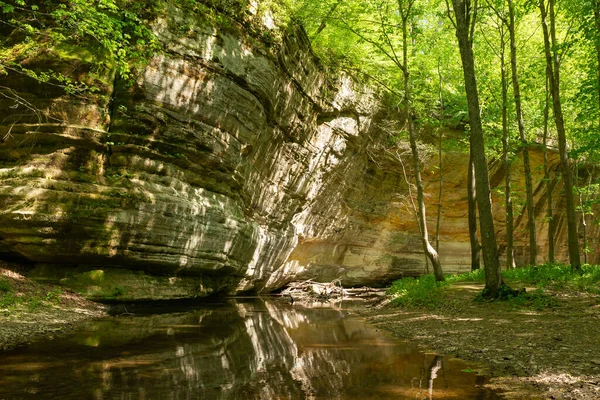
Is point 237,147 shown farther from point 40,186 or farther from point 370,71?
point 370,71

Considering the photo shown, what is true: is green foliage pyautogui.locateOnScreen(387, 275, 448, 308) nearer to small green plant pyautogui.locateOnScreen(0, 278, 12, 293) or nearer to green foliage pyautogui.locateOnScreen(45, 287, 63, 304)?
green foliage pyautogui.locateOnScreen(45, 287, 63, 304)

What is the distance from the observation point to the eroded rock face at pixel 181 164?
13523 mm

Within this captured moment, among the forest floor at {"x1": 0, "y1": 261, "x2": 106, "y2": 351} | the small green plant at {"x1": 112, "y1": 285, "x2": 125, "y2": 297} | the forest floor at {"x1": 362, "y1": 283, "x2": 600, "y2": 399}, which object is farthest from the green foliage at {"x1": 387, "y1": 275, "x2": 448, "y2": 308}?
the forest floor at {"x1": 0, "y1": 261, "x2": 106, "y2": 351}

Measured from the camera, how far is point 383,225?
31.2 meters

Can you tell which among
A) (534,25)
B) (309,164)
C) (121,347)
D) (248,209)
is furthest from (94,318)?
(534,25)

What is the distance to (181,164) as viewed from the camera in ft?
52.9

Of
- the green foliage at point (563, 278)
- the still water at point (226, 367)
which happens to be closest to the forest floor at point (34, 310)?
the still water at point (226, 367)

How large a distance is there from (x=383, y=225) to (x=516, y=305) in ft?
67.3

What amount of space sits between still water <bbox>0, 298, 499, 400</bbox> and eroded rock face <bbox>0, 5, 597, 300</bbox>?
183 inches

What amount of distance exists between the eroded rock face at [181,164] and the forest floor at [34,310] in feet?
3.35

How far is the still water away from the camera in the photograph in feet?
16.5

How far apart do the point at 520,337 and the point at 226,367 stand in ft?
17.4

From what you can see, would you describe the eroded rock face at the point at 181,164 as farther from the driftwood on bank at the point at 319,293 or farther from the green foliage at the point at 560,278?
the green foliage at the point at 560,278

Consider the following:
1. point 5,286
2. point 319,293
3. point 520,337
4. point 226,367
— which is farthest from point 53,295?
point 319,293
